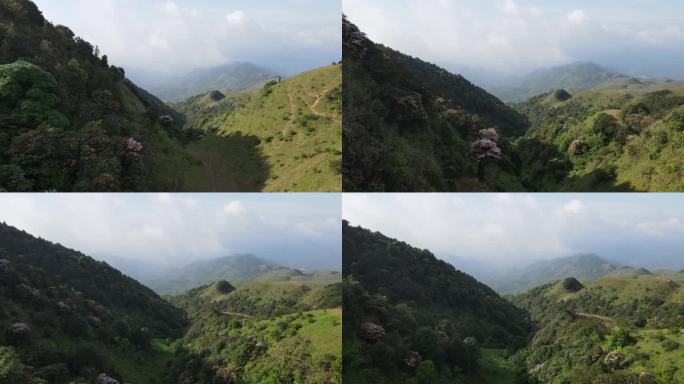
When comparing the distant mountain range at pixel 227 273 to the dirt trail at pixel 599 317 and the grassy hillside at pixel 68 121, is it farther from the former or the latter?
the dirt trail at pixel 599 317

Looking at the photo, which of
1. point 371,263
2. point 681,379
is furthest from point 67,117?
point 681,379

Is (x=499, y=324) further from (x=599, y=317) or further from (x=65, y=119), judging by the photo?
(x=65, y=119)

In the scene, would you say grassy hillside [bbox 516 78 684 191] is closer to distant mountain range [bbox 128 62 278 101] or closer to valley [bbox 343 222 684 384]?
valley [bbox 343 222 684 384]

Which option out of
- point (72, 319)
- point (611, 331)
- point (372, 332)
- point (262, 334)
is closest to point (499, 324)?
point (611, 331)

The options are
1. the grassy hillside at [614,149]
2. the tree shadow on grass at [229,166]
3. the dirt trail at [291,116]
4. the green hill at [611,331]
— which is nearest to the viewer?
the green hill at [611,331]

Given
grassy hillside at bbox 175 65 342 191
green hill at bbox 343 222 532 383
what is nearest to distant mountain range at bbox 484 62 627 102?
grassy hillside at bbox 175 65 342 191

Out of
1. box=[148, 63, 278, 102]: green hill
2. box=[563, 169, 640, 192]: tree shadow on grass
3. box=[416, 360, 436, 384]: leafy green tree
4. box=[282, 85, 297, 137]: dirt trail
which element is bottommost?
box=[416, 360, 436, 384]: leafy green tree

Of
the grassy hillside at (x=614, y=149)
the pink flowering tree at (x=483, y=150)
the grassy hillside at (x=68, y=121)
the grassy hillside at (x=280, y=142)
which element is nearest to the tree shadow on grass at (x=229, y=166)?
the grassy hillside at (x=280, y=142)
